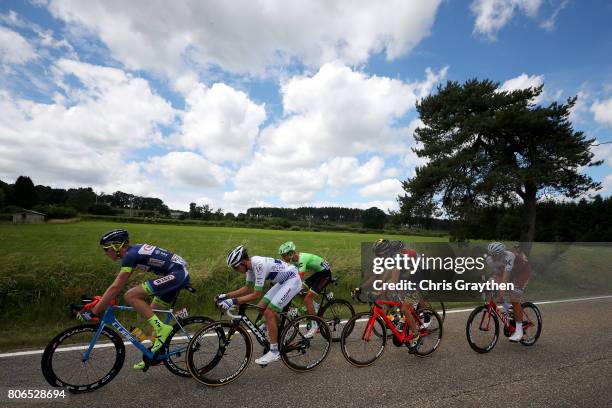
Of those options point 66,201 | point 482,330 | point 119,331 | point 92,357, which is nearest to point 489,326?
point 482,330

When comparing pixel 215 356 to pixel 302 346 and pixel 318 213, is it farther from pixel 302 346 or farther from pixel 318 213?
pixel 318 213

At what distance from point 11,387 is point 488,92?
67.1 feet

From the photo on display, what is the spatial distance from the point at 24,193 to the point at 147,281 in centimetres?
11510

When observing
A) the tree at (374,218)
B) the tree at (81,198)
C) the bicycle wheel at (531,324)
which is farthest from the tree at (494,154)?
the tree at (81,198)

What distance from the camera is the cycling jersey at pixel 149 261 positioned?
4.56 metres

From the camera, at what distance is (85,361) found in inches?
173

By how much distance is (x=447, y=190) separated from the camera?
1708 cm

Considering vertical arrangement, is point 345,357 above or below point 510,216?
below

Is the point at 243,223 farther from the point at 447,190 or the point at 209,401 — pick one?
the point at 209,401

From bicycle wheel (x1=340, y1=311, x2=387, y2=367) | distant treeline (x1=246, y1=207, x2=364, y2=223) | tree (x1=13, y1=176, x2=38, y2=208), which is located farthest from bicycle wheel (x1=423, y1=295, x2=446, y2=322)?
tree (x1=13, y1=176, x2=38, y2=208)

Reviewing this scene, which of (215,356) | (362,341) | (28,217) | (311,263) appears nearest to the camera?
(215,356)

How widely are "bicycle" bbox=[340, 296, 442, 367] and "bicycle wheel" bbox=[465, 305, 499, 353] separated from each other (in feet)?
1.86

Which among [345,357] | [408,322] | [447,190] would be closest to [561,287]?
[447,190]

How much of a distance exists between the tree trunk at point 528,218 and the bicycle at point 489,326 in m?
12.2
